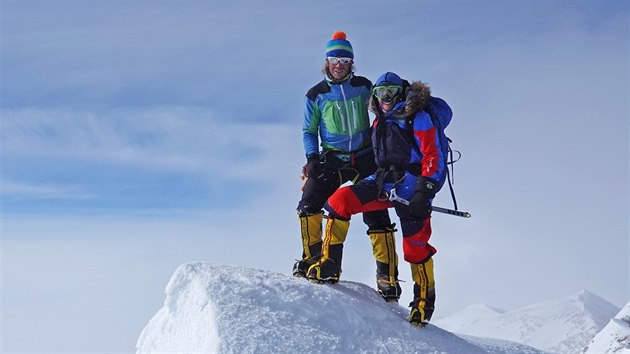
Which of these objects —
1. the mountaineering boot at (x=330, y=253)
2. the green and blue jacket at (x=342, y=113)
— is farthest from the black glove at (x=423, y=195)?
the green and blue jacket at (x=342, y=113)

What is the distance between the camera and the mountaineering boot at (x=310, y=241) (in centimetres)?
895

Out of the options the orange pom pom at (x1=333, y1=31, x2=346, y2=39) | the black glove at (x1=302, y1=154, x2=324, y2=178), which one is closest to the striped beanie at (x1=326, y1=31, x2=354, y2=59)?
the orange pom pom at (x1=333, y1=31, x2=346, y2=39)

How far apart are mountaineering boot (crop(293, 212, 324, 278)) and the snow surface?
571mm

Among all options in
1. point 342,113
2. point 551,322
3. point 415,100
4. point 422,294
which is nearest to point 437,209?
point 422,294

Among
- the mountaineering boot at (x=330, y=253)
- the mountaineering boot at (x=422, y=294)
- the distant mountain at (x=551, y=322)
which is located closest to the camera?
the mountaineering boot at (x=422, y=294)

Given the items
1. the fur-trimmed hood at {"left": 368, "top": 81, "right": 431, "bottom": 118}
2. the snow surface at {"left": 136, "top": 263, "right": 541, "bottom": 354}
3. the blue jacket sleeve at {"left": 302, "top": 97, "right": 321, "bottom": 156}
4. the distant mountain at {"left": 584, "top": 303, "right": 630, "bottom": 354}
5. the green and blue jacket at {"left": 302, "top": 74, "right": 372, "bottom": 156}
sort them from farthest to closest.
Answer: the distant mountain at {"left": 584, "top": 303, "right": 630, "bottom": 354} → the blue jacket sleeve at {"left": 302, "top": 97, "right": 321, "bottom": 156} → the green and blue jacket at {"left": 302, "top": 74, "right": 372, "bottom": 156} → the fur-trimmed hood at {"left": 368, "top": 81, "right": 431, "bottom": 118} → the snow surface at {"left": 136, "top": 263, "right": 541, "bottom": 354}

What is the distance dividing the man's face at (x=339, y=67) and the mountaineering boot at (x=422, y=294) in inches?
104

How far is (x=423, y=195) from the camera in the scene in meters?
7.82

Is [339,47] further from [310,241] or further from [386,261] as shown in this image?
[386,261]

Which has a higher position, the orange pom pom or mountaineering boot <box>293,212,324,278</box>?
the orange pom pom

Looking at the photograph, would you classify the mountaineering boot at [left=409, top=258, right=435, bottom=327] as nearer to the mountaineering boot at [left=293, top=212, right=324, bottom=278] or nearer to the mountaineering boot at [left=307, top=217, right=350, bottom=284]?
the mountaineering boot at [left=307, top=217, right=350, bottom=284]

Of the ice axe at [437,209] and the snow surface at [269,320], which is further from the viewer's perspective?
the ice axe at [437,209]

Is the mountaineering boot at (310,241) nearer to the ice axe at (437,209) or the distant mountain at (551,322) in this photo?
the ice axe at (437,209)

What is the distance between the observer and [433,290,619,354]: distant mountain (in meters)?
74.4
